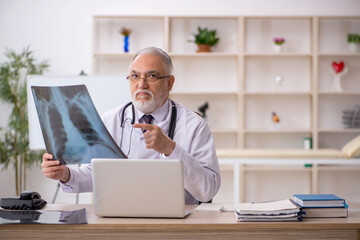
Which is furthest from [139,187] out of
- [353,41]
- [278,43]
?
[353,41]

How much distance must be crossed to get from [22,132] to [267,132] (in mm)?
2705

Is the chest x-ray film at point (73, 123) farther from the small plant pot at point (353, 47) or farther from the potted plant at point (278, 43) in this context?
the small plant pot at point (353, 47)

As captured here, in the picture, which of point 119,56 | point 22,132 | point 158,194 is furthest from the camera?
point 119,56

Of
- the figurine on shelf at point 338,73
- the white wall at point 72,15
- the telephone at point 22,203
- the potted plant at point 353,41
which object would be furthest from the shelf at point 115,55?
the telephone at point 22,203

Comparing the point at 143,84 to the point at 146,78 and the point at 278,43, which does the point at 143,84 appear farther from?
the point at 278,43

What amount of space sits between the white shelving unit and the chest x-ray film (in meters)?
3.98

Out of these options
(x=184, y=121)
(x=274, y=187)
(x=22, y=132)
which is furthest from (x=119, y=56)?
(x=184, y=121)

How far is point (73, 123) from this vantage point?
1579 millimetres

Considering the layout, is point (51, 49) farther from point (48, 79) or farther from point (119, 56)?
point (48, 79)

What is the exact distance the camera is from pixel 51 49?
5.57m

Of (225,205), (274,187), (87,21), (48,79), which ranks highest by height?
(87,21)

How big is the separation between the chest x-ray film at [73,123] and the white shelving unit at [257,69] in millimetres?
3982

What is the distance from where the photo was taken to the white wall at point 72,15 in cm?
554

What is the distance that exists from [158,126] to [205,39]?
147 inches
